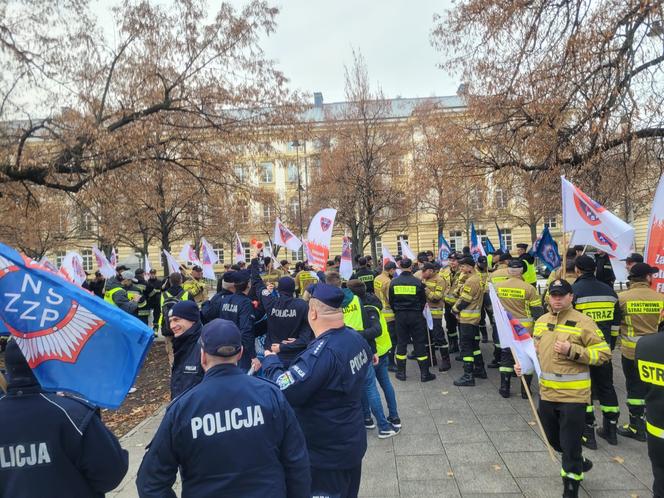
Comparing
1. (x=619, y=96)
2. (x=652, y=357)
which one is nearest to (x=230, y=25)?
(x=619, y=96)

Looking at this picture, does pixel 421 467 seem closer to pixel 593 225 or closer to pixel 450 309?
pixel 593 225

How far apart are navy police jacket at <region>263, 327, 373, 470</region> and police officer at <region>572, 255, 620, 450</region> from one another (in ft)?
10.7

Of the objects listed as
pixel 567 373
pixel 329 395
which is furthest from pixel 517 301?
pixel 329 395

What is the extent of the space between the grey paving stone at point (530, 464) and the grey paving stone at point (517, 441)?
12cm

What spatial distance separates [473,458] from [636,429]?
199 centimetres

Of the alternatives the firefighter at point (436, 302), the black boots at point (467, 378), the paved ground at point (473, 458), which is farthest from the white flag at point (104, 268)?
the black boots at point (467, 378)

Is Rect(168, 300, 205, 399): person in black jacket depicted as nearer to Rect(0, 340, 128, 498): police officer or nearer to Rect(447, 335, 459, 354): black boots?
Rect(0, 340, 128, 498): police officer

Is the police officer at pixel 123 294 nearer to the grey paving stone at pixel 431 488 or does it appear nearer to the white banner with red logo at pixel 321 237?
the white banner with red logo at pixel 321 237

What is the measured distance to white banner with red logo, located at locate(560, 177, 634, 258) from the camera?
210 inches

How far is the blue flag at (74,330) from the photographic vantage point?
96.2 inches

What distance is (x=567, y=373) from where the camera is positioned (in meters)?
4.04

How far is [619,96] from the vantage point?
813 cm

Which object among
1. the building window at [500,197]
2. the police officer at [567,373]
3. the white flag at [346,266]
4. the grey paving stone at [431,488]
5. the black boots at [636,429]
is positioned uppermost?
the building window at [500,197]

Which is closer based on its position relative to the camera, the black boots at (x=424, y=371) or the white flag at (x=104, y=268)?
the black boots at (x=424, y=371)
